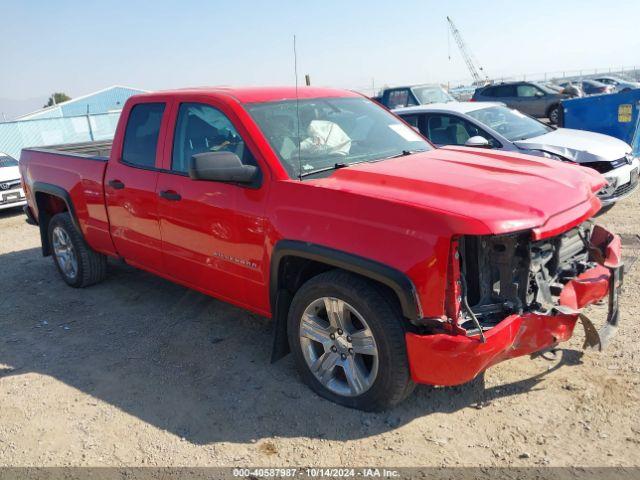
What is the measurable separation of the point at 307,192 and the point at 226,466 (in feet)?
5.24

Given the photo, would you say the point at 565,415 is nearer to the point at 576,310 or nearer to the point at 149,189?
the point at 576,310

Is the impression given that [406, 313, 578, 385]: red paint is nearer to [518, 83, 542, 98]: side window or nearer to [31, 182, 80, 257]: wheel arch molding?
[31, 182, 80, 257]: wheel arch molding

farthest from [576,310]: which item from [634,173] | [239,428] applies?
[634,173]

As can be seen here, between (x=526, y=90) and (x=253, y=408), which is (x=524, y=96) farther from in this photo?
(x=253, y=408)

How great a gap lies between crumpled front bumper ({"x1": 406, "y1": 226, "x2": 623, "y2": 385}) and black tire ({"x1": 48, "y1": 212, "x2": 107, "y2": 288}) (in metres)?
3.99

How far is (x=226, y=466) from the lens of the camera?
3.08 m

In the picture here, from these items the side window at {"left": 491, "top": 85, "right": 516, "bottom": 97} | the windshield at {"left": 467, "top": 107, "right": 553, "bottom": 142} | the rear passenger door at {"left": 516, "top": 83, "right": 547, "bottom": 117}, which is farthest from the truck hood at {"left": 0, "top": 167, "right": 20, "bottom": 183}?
the rear passenger door at {"left": 516, "top": 83, "right": 547, "bottom": 117}

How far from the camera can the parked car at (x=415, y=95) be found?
47.6 feet

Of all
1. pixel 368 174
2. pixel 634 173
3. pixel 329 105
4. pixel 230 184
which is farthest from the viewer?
pixel 634 173

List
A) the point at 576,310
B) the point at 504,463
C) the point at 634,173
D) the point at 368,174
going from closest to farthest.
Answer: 1. the point at 504,463
2. the point at 576,310
3. the point at 368,174
4. the point at 634,173

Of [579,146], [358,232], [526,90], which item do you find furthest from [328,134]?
[526,90]

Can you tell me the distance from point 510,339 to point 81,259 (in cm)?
447

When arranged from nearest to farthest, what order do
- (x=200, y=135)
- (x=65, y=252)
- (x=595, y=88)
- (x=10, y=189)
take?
(x=200, y=135)
(x=65, y=252)
(x=10, y=189)
(x=595, y=88)

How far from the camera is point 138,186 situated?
4559 mm
